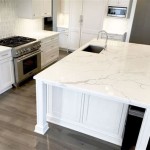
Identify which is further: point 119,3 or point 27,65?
point 119,3

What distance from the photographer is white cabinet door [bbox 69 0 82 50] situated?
5.21m

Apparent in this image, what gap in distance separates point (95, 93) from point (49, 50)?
10.2ft

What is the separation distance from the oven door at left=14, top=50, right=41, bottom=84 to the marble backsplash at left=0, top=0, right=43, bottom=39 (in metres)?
0.81

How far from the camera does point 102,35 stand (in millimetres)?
5121

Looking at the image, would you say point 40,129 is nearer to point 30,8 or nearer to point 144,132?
point 144,132

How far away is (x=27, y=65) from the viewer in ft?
11.9

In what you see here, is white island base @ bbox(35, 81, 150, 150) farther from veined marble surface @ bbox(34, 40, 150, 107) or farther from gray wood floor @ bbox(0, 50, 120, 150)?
veined marble surface @ bbox(34, 40, 150, 107)

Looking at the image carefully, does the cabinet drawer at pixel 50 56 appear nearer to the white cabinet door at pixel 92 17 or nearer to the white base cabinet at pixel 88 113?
the white cabinet door at pixel 92 17

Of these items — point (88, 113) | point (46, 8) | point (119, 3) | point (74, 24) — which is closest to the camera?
point (88, 113)

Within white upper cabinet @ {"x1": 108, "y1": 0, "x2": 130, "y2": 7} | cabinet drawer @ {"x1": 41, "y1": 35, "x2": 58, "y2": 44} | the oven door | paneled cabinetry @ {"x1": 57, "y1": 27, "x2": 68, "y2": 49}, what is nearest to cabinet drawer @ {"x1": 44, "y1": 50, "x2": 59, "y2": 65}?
cabinet drawer @ {"x1": 41, "y1": 35, "x2": 58, "y2": 44}

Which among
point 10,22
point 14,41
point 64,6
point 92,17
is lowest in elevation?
point 14,41

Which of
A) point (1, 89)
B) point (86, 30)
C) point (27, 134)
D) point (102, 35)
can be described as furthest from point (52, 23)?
point (27, 134)

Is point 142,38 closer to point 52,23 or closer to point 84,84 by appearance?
point 52,23

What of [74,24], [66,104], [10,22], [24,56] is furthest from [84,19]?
[66,104]
